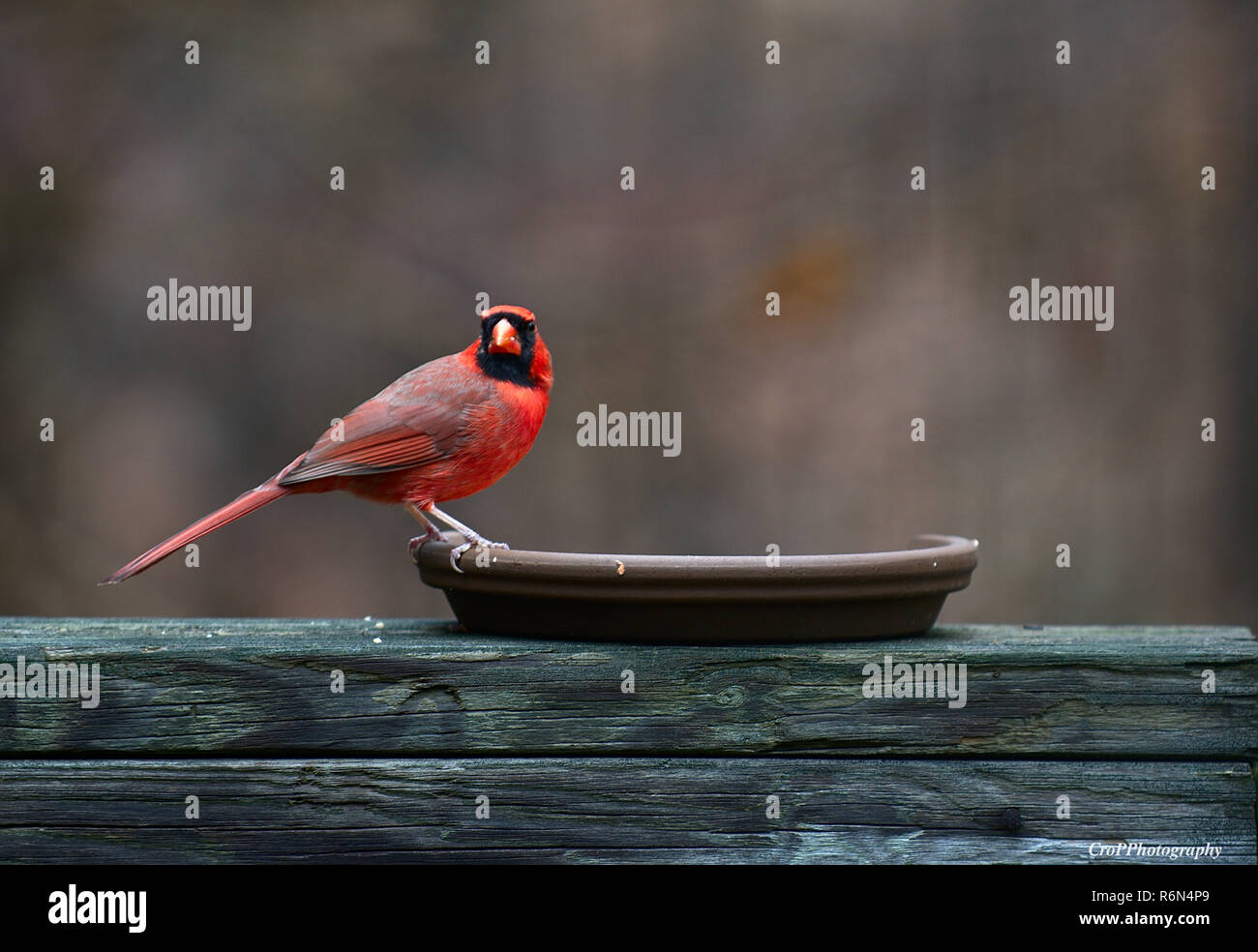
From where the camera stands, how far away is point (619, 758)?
2289 millimetres

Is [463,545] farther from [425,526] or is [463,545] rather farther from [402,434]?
[425,526]

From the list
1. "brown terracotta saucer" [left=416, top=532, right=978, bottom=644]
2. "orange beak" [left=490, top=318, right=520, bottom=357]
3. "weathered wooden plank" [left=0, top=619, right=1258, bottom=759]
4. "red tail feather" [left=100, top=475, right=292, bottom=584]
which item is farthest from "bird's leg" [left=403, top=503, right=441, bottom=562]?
"weathered wooden plank" [left=0, top=619, right=1258, bottom=759]

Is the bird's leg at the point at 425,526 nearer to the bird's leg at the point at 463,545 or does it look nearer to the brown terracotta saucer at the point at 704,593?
the bird's leg at the point at 463,545

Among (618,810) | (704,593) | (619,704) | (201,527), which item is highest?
(201,527)

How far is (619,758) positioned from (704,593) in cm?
31

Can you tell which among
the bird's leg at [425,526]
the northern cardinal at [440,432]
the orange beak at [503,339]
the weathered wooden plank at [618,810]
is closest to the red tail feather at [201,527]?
the northern cardinal at [440,432]

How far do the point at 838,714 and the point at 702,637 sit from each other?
0.88ft

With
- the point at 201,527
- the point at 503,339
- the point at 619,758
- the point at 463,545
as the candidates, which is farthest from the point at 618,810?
the point at 503,339

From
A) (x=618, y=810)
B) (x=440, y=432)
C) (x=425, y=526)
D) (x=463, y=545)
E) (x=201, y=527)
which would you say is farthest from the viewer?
(x=425, y=526)

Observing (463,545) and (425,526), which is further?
(425,526)

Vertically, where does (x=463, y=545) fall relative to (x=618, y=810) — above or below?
above

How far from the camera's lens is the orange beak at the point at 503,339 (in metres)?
3.08

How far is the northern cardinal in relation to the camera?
303 centimetres

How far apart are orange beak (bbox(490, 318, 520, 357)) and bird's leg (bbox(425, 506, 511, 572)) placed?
1.31 feet
